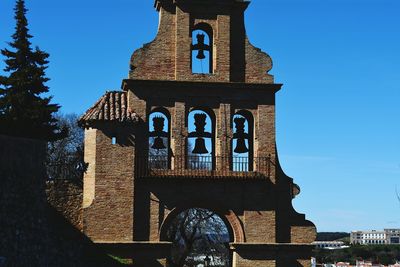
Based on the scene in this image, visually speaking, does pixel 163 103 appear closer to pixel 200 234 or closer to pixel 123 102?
pixel 123 102

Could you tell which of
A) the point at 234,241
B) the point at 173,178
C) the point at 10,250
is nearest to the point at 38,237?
the point at 10,250

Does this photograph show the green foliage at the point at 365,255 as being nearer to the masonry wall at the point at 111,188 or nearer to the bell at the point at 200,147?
the bell at the point at 200,147

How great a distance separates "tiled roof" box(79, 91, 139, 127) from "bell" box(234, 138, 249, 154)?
4.08m

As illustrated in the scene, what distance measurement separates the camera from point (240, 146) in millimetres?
27391

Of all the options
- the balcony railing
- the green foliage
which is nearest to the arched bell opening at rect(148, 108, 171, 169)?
the balcony railing

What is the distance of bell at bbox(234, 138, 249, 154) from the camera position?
27.4 m

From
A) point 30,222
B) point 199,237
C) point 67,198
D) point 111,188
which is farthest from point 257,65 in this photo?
point 199,237

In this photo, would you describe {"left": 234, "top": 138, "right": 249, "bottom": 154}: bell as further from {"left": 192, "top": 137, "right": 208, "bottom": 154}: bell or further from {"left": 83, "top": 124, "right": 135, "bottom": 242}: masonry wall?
{"left": 83, "top": 124, "right": 135, "bottom": 242}: masonry wall

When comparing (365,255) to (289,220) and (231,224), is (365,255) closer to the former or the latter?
(289,220)

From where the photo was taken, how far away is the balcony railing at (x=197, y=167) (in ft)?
85.6

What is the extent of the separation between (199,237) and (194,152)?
1453 centimetres

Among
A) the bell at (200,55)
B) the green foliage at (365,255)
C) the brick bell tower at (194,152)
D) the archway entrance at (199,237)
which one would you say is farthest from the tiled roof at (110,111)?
the green foliage at (365,255)

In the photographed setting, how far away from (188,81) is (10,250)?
32.2 ft

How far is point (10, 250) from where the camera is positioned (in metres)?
19.8
